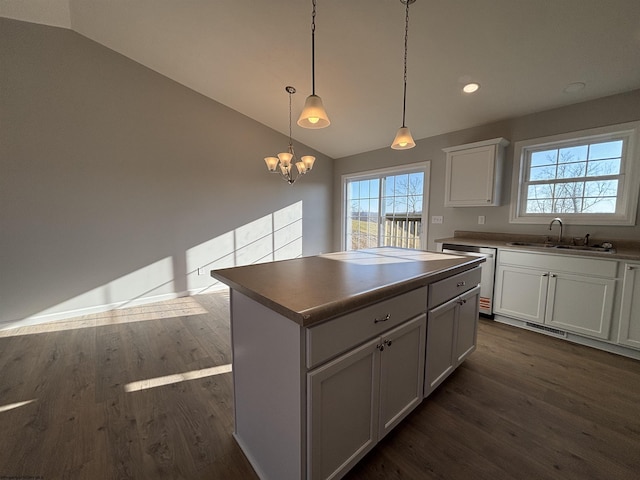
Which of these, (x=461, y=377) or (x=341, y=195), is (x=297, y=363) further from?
(x=341, y=195)

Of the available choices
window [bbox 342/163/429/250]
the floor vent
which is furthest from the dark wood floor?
window [bbox 342/163/429/250]

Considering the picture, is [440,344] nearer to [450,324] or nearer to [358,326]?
[450,324]

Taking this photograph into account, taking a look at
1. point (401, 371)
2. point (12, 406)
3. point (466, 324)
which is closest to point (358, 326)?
point (401, 371)

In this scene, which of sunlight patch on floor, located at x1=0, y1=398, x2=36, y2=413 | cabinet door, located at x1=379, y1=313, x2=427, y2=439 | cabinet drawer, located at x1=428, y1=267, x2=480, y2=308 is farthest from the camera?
sunlight patch on floor, located at x1=0, y1=398, x2=36, y2=413

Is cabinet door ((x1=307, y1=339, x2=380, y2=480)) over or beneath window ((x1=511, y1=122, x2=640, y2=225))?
beneath

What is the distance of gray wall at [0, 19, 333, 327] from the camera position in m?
2.84

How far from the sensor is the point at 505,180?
10.9 feet

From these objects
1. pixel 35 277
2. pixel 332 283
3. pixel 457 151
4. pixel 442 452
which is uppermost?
pixel 457 151

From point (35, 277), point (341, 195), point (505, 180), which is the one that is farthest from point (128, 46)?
point (505, 180)

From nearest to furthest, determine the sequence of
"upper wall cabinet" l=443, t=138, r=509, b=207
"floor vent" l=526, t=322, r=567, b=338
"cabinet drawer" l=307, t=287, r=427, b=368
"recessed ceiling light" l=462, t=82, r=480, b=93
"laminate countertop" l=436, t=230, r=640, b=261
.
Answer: "cabinet drawer" l=307, t=287, r=427, b=368, "laminate countertop" l=436, t=230, r=640, b=261, "floor vent" l=526, t=322, r=567, b=338, "recessed ceiling light" l=462, t=82, r=480, b=93, "upper wall cabinet" l=443, t=138, r=509, b=207

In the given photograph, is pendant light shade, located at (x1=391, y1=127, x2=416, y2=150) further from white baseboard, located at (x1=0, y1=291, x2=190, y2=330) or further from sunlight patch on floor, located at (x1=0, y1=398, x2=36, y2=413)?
white baseboard, located at (x1=0, y1=291, x2=190, y2=330)

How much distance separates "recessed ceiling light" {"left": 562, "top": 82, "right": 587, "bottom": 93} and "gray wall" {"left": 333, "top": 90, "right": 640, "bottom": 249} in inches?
11.1

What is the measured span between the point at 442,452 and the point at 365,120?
377 centimetres

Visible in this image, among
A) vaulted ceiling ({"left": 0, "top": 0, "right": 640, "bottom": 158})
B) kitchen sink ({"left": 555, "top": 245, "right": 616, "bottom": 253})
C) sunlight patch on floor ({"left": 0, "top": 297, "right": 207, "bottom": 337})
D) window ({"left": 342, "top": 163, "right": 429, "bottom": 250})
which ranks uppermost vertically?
vaulted ceiling ({"left": 0, "top": 0, "right": 640, "bottom": 158})
